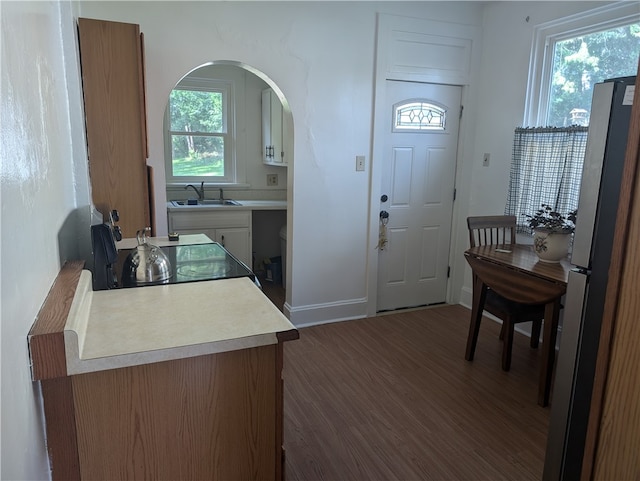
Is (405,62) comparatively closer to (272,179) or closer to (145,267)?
(272,179)

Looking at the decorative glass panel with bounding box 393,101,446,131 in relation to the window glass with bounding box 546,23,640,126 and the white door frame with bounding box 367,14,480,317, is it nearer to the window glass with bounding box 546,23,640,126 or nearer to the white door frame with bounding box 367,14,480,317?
the white door frame with bounding box 367,14,480,317

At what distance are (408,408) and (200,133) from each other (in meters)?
3.56

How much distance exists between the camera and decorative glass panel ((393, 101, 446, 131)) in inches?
145

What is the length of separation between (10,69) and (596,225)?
1.61 meters

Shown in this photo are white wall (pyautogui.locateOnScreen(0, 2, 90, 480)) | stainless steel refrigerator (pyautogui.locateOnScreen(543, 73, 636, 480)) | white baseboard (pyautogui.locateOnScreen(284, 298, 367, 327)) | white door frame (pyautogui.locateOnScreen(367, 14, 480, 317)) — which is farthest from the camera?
white baseboard (pyautogui.locateOnScreen(284, 298, 367, 327))

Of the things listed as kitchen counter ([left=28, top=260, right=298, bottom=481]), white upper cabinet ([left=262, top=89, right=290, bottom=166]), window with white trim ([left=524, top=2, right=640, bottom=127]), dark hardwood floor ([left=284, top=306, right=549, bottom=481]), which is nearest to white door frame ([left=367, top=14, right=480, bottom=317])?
window with white trim ([left=524, top=2, right=640, bottom=127])

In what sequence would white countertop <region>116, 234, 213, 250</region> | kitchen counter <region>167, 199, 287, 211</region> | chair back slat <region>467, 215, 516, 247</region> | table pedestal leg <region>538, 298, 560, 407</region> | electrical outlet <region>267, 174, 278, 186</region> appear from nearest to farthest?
white countertop <region>116, 234, 213, 250</region> < table pedestal leg <region>538, 298, 560, 407</region> < chair back slat <region>467, 215, 516, 247</region> < kitchen counter <region>167, 199, 287, 211</region> < electrical outlet <region>267, 174, 278, 186</region>

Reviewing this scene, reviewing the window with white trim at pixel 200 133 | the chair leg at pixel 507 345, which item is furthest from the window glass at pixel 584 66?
the window with white trim at pixel 200 133

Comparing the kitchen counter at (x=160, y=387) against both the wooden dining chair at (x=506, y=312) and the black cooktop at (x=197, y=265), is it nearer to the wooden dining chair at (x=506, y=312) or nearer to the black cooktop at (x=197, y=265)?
the black cooktop at (x=197, y=265)

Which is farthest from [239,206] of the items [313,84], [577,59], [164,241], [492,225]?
[577,59]

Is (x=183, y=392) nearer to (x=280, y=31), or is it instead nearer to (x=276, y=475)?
(x=276, y=475)

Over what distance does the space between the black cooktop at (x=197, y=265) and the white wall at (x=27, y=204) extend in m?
0.39

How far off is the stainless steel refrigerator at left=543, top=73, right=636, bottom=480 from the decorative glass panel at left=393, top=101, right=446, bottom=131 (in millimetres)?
2280

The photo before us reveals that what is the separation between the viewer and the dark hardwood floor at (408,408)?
6.79ft
